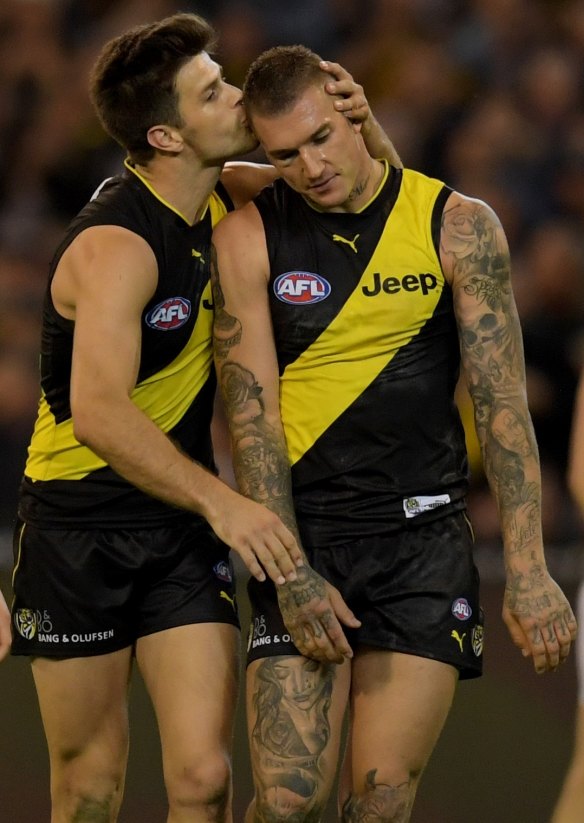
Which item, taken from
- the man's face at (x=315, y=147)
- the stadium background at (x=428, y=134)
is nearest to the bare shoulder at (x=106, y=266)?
the man's face at (x=315, y=147)

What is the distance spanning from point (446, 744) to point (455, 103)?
462 centimetres

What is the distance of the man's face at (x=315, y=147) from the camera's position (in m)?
3.95

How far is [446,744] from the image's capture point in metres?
5.68

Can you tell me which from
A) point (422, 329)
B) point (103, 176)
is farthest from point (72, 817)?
point (103, 176)

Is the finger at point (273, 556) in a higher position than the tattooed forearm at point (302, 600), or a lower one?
higher

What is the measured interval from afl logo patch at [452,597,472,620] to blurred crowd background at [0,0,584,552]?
3888 mm

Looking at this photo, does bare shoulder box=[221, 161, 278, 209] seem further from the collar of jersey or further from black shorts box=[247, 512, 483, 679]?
black shorts box=[247, 512, 483, 679]

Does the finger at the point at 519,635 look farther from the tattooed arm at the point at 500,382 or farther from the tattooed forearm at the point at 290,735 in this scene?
the tattooed forearm at the point at 290,735

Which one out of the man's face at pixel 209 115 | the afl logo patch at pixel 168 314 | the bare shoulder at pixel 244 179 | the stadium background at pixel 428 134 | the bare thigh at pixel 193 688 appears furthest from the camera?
the stadium background at pixel 428 134

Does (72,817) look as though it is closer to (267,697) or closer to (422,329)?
(267,697)


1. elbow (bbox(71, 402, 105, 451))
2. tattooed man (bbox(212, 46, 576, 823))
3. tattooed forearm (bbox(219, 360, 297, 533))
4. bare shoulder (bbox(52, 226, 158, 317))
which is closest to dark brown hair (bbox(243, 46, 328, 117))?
tattooed man (bbox(212, 46, 576, 823))

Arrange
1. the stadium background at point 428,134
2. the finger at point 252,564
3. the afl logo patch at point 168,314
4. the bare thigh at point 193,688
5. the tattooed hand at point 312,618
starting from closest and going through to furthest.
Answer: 1. the finger at point 252,564
2. the tattooed hand at point 312,618
3. the bare thigh at point 193,688
4. the afl logo patch at point 168,314
5. the stadium background at point 428,134

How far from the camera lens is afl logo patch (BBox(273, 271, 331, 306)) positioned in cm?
403

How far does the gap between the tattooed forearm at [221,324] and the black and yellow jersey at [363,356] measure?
0.37ft
